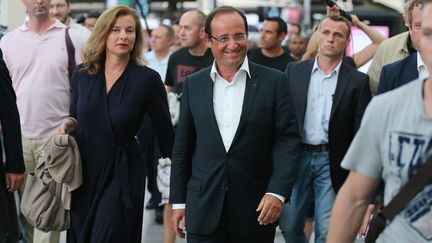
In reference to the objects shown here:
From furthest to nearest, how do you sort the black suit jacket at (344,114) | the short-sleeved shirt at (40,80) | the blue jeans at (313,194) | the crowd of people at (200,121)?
the short-sleeved shirt at (40,80)
the blue jeans at (313,194)
the black suit jacket at (344,114)
the crowd of people at (200,121)

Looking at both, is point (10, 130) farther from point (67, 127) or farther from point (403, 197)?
point (403, 197)

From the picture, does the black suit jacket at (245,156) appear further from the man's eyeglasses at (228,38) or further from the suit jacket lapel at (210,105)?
the man's eyeglasses at (228,38)

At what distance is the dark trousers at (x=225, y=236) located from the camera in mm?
5617

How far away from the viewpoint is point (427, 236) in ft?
11.5

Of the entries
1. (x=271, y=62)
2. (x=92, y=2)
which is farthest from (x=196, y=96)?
(x=92, y=2)

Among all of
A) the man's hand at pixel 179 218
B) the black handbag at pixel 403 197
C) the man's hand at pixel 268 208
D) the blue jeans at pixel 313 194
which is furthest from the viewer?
the blue jeans at pixel 313 194

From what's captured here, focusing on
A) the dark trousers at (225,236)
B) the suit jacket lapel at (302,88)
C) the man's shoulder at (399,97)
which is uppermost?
the man's shoulder at (399,97)

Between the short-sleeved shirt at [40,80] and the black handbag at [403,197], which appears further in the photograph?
the short-sleeved shirt at [40,80]

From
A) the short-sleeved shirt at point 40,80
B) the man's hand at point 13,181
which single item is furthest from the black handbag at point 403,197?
the short-sleeved shirt at point 40,80

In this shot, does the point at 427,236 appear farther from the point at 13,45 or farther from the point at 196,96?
the point at 13,45

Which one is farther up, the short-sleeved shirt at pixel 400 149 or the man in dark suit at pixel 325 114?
the short-sleeved shirt at pixel 400 149

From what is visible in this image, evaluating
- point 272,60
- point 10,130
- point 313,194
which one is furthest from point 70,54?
point 272,60

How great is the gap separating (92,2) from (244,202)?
170 feet

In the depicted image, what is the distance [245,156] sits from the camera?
5594 millimetres
